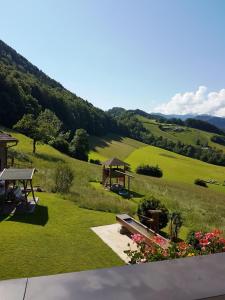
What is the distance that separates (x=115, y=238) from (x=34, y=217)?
3830 mm

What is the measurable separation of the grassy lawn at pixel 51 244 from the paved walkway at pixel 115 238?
251mm

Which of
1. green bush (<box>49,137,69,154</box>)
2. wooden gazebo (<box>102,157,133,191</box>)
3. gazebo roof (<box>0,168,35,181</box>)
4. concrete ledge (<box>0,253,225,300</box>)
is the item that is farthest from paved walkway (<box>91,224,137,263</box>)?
green bush (<box>49,137,69,154</box>)

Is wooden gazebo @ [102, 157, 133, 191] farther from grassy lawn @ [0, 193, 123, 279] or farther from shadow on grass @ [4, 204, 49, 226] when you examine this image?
shadow on grass @ [4, 204, 49, 226]

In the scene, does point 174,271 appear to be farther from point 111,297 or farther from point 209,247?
point 209,247

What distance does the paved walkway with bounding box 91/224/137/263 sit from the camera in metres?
12.3

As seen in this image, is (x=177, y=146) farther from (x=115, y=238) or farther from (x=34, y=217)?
(x=115, y=238)

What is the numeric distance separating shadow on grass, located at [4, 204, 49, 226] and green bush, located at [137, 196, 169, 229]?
4.43 metres

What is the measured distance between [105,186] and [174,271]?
2703cm

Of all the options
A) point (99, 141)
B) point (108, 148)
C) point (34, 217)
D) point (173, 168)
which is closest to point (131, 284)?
point (34, 217)

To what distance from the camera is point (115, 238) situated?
1363cm

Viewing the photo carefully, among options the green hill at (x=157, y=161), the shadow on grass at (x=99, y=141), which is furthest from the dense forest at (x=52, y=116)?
the green hill at (x=157, y=161)

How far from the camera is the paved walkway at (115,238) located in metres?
12.3

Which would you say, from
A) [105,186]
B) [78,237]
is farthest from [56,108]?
[78,237]

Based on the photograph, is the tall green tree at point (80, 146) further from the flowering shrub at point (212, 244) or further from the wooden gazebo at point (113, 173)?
the flowering shrub at point (212, 244)
